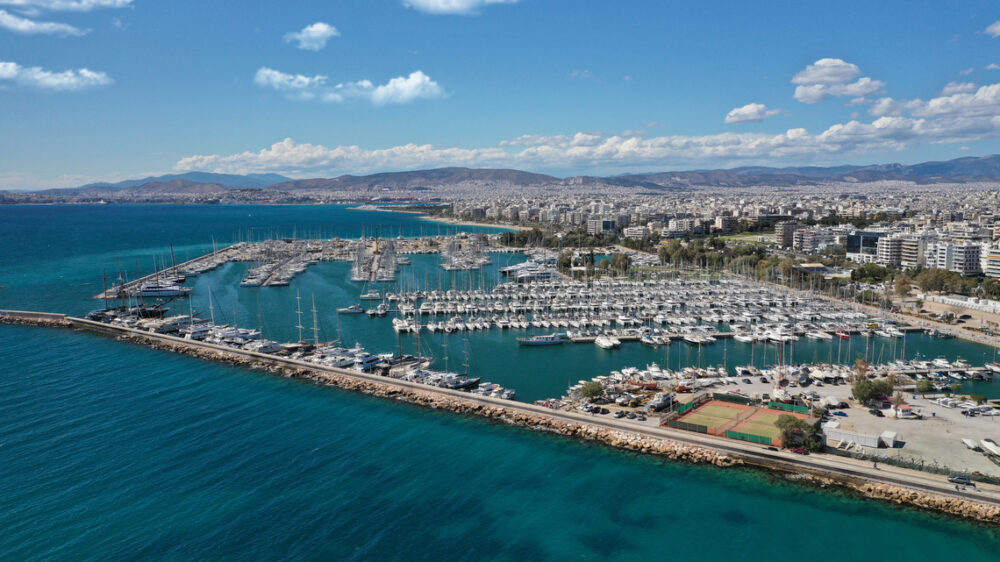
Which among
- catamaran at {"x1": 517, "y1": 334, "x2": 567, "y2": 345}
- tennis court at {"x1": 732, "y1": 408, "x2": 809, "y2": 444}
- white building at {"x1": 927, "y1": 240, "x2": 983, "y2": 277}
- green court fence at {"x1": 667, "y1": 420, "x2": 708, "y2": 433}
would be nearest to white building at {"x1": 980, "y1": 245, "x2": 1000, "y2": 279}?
white building at {"x1": 927, "y1": 240, "x2": 983, "y2": 277}

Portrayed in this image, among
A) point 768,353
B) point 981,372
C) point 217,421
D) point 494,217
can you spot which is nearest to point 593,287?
point 768,353

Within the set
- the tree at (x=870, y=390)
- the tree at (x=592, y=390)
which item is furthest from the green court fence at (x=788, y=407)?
the tree at (x=592, y=390)

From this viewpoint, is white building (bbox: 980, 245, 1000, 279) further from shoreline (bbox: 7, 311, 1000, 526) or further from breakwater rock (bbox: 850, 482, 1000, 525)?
breakwater rock (bbox: 850, 482, 1000, 525)

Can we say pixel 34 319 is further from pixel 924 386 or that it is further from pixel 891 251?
pixel 891 251

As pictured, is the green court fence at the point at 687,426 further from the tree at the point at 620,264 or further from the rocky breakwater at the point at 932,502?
the tree at the point at 620,264

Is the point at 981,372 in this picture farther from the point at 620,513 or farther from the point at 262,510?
the point at 262,510
